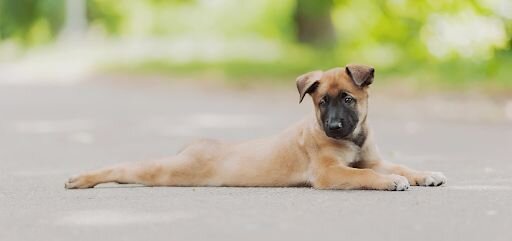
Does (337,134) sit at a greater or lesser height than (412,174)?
greater

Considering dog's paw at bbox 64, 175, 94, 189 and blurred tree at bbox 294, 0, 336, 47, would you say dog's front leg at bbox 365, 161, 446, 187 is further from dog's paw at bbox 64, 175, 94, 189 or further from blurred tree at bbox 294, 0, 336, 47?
blurred tree at bbox 294, 0, 336, 47

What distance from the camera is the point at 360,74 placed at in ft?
29.2

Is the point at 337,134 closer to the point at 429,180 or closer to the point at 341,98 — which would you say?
the point at 341,98

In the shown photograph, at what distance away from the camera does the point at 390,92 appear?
71.5 feet

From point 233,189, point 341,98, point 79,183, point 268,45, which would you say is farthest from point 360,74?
point 268,45

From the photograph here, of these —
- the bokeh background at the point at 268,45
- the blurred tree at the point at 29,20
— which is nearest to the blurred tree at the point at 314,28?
the bokeh background at the point at 268,45

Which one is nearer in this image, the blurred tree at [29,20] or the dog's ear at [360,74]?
the dog's ear at [360,74]

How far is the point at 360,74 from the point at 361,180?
797 mm

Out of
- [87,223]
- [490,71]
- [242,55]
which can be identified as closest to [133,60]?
[242,55]

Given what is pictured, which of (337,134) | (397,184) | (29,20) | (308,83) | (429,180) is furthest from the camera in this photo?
(29,20)

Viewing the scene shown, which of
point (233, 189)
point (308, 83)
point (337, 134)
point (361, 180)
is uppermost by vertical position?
point (308, 83)

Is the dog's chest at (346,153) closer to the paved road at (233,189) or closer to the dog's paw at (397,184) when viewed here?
the paved road at (233,189)

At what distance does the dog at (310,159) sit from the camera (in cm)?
881

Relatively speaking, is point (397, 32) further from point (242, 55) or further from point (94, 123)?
point (94, 123)
